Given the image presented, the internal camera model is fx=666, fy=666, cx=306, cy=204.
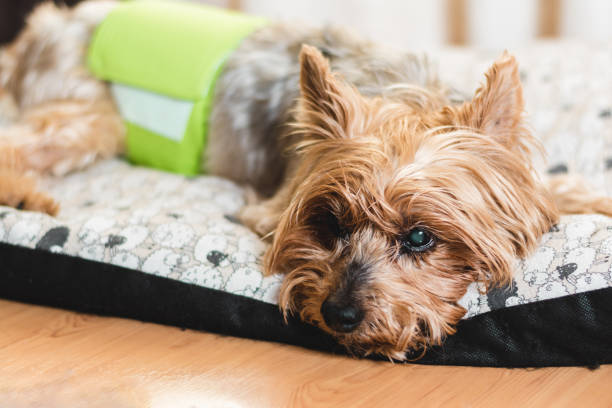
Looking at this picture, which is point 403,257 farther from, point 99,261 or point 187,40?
point 187,40

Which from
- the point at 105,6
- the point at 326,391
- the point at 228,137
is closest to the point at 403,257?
the point at 326,391

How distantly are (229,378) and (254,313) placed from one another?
10.2 inches

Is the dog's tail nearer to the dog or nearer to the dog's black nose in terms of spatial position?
the dog

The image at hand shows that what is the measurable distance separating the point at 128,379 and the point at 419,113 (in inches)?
52.9

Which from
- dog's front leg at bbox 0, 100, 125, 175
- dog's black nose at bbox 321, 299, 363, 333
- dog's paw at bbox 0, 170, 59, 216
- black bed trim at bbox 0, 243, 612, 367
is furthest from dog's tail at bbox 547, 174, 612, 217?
dog's front leg at bbox 0, 100, 125, 175

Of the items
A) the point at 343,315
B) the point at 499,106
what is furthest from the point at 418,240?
the point at 499,106

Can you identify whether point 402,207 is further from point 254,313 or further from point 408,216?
point 254,313

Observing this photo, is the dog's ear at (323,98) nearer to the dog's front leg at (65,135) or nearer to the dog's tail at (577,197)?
the dog's tail at (577,197)

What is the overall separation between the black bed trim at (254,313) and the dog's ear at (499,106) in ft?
1.87

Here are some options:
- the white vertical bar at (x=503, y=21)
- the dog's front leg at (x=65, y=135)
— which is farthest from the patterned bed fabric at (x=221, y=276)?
the white vertical bar at (x=503, y=21)

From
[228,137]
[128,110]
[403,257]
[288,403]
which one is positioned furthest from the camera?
[128,110]

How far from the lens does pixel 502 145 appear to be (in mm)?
2191

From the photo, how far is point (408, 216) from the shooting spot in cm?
207

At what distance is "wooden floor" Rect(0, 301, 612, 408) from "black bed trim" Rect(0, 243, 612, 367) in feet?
0.14
